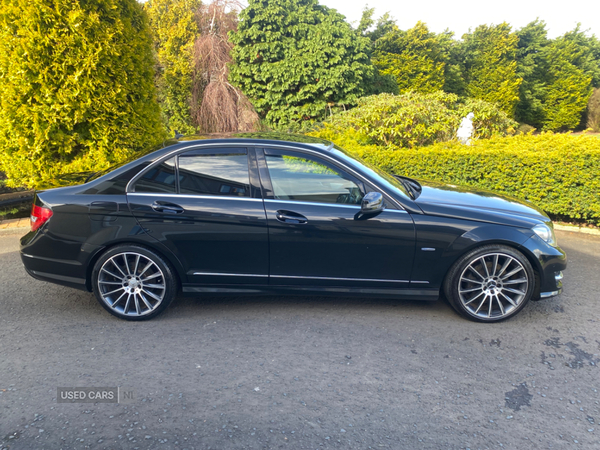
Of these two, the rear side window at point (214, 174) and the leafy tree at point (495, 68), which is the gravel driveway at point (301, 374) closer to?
the rear side window at point (214, 174)

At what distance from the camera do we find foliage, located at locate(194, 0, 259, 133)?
1741cm

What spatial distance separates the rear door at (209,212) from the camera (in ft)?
12.0

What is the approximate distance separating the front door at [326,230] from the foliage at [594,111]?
4008 centimetres

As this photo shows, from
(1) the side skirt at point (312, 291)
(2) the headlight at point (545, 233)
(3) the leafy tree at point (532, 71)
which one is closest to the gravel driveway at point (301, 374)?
(1) the side skirt at point (312, 291)

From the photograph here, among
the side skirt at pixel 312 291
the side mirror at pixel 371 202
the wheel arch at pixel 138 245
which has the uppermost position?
the side mirror at pixel 371 202

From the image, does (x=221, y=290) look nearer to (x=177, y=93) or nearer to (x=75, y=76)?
(x=75, y=76)

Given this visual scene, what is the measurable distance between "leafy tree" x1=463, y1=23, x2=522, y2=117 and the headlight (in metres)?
30.6

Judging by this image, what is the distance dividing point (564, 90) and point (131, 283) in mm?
41870

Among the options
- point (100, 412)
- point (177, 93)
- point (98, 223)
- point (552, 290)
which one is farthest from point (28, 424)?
point (177, 93)

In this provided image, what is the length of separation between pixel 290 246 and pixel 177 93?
16682 millimetres

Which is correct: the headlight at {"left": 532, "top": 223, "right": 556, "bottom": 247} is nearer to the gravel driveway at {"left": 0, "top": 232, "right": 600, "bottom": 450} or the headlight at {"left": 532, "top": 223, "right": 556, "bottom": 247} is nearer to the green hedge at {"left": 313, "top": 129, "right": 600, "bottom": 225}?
the gravel driveway at {"left": 0, "top": 232, "right": 600, "bottom": 450}

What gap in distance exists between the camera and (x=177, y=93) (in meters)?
18.3

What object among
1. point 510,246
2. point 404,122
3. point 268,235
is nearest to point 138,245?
point 268,235

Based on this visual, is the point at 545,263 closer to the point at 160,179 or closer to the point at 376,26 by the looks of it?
the point at 160,179
